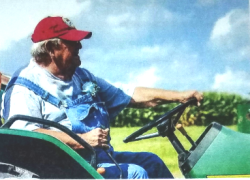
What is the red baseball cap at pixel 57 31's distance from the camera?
295 centimetres

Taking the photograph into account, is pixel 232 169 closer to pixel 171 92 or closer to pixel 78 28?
pixel 171 92

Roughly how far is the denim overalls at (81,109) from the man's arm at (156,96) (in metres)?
0.28

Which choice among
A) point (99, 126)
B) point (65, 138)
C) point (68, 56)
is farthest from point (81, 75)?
point (65, 138)

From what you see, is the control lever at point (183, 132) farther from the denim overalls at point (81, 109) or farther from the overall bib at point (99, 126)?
the denim overalls at point (81, 109)

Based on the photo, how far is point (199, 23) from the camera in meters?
3.09

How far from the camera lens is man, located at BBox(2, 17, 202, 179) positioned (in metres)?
2.81

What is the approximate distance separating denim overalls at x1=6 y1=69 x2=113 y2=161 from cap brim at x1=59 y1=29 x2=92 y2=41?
1.39 ft

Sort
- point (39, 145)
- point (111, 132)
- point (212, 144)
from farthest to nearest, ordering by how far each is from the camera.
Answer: point (111, 132)
point (212, 144)
point (39, 145)

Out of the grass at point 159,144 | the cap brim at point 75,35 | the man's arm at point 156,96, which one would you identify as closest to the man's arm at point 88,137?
the grass at point 159,144

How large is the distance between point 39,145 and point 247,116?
162cm

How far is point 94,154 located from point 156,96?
2.34 ft

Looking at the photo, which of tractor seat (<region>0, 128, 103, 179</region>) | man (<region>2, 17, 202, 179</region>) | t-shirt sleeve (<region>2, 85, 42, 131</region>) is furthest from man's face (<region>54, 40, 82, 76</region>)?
tractor seat (<region>0, 128, 103, 179</region>)

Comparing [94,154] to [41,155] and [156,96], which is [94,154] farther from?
[156,96]

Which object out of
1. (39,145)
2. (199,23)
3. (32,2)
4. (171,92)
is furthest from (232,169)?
(32,2)
